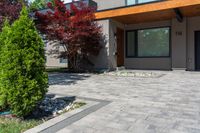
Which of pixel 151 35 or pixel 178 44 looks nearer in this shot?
pixel 178 44

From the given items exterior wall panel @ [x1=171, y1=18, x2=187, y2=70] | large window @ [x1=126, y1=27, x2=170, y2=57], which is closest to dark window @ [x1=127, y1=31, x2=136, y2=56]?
large window @ [x1=126, y1=27, x2=170, y2=57]

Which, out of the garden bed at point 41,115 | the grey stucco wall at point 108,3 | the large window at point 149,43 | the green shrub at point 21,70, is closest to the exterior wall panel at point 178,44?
the large window at point 149,43

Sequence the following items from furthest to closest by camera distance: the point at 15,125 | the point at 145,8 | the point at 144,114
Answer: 1. the point at 145,8
2. the point at 144,114
3. the point at 15,125

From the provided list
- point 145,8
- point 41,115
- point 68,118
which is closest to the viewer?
point 68,118

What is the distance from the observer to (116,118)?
12.1ft

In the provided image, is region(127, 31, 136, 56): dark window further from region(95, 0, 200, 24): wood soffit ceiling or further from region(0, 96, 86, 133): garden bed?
region(0, 96, 86, 133): garden bed

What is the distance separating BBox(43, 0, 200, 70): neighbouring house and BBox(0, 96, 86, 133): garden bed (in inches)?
262

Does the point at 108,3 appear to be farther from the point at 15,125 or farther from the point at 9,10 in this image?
the point at 15,125

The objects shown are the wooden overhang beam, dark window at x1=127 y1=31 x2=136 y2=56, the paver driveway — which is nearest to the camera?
the paver driveway

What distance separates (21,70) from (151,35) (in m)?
10.5

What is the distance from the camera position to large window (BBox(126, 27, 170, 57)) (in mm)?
12539

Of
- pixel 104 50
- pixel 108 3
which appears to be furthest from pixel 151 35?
pixel 108 3

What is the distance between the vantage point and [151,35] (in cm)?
1303

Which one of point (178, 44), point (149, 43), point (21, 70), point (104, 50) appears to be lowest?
point (21, 70)
